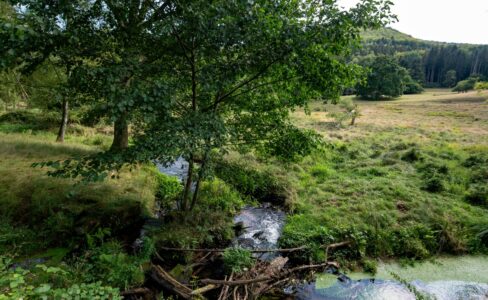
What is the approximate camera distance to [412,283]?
7.84 m

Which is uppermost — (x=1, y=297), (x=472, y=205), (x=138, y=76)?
(x=138, y=76)

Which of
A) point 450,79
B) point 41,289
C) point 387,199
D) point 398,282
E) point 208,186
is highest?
point 450,79

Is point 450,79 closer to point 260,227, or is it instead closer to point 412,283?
point 412,283

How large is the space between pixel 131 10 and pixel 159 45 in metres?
0.84

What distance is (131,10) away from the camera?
5.77 m

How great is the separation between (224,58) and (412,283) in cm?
794

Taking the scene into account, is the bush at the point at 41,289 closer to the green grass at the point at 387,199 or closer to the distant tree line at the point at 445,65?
the green grass at the point at 387,199

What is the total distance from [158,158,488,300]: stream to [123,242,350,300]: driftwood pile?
19.1 inches

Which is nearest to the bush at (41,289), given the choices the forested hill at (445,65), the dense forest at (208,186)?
the dense forest at (208,186)

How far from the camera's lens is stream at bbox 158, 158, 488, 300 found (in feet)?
23.8

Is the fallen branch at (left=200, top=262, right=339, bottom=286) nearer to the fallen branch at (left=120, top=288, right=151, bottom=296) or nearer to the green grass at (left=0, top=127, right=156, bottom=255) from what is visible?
the fallen branch at (left=120, top=288, right=151, bottom=296)

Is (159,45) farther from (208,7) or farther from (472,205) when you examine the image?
(472,205)

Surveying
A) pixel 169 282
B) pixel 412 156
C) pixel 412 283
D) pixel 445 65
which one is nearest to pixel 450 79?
pixel 445 65

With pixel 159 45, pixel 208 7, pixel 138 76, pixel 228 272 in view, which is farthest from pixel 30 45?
pixel 228 272
